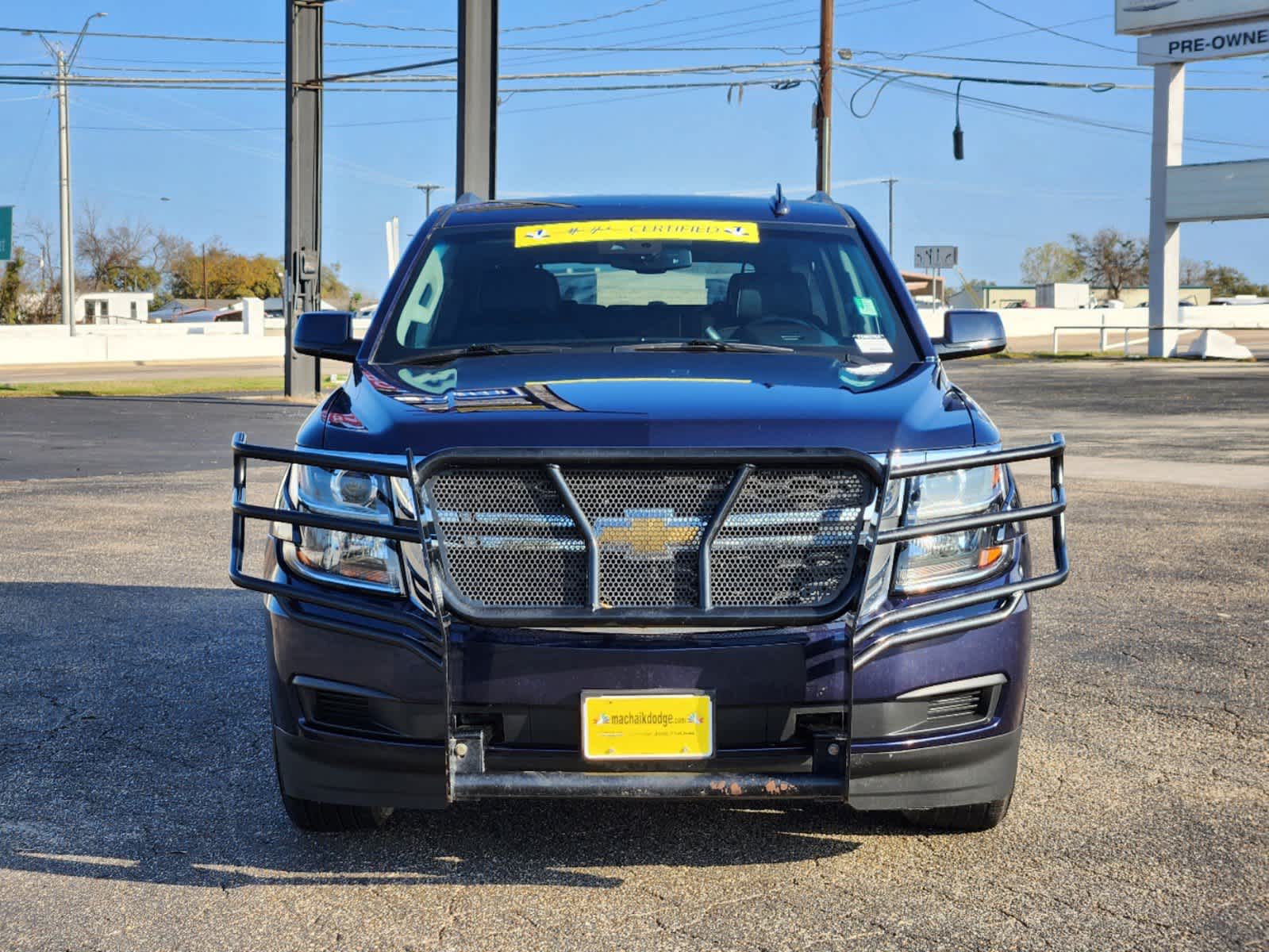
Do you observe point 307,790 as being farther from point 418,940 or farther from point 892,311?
point 892,311

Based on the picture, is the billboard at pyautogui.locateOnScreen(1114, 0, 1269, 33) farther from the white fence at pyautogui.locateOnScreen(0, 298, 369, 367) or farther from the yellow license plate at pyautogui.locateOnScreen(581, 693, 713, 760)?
the yellow license plate at pyautogui.locateOnScreen(581, 693, 713, 760)

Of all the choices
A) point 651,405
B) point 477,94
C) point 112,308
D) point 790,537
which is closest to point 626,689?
point 790,537

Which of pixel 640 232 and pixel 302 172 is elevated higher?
pixel 302 172

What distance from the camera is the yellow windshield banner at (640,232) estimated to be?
5496 mm

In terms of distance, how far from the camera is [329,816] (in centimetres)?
433

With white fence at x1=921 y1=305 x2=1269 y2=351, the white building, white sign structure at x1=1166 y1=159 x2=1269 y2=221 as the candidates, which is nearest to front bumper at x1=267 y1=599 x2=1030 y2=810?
white sign structure at x1=1166 y1=159 x2=1269 y2=221

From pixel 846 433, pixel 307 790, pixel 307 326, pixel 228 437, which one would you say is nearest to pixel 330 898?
pixel 307 790

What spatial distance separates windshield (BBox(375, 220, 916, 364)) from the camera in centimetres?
511

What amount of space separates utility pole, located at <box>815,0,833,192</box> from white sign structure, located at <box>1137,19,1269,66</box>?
1281cm

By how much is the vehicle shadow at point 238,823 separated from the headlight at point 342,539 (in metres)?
0.83

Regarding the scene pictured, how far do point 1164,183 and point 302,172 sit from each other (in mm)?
27972

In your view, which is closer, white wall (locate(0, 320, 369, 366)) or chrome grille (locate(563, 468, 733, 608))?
chrome grille (locate(563, 468, 733, 608))

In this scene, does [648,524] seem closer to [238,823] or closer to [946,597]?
[946,597]

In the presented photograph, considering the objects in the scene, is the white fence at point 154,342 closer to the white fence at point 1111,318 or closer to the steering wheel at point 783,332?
the white fence at point 1111,318
